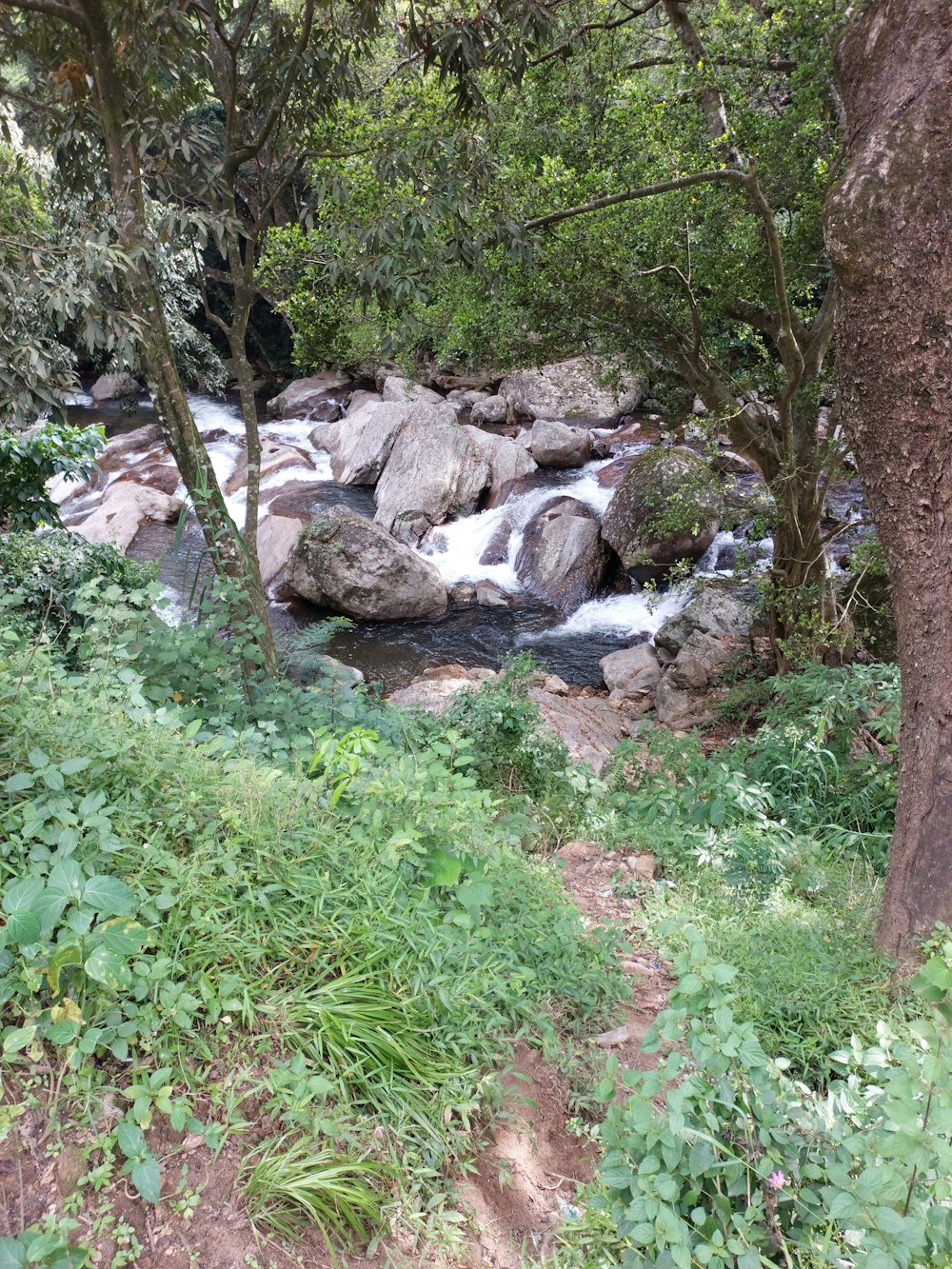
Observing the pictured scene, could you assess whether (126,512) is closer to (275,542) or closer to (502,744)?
(275,542)

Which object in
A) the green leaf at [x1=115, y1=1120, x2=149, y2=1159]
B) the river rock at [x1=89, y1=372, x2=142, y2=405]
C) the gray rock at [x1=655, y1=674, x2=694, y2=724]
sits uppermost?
the river rock at [x1=89, y1=372, x2=142, y2=405]

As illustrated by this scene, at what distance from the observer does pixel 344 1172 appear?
182 cm

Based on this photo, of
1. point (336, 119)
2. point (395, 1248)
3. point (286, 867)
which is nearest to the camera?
point (395, 1248)

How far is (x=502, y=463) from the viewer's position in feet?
45.4

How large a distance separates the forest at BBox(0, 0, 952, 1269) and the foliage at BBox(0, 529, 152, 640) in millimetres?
52

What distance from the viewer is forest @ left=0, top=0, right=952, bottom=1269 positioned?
68.3 inches

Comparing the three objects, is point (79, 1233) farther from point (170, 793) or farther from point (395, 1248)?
point (170, 793)

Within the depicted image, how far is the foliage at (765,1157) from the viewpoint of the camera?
146 centimetres

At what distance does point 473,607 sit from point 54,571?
233 inches

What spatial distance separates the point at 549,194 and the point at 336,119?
1719 mm

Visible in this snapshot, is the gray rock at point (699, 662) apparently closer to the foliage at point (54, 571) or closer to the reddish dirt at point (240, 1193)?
the foliage at point (54, 571)

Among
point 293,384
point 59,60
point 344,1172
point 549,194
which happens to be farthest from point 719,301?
point 293,384

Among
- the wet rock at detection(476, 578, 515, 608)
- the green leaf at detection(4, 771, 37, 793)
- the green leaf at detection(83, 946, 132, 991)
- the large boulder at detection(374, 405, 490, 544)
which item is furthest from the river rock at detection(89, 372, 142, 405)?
the green leaf at detection(83, 946, 132, 991)

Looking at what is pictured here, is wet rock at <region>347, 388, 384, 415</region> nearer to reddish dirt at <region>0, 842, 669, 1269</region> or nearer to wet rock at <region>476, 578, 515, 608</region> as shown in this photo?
wet rock at <region>476, 578, 515, 608</region>
